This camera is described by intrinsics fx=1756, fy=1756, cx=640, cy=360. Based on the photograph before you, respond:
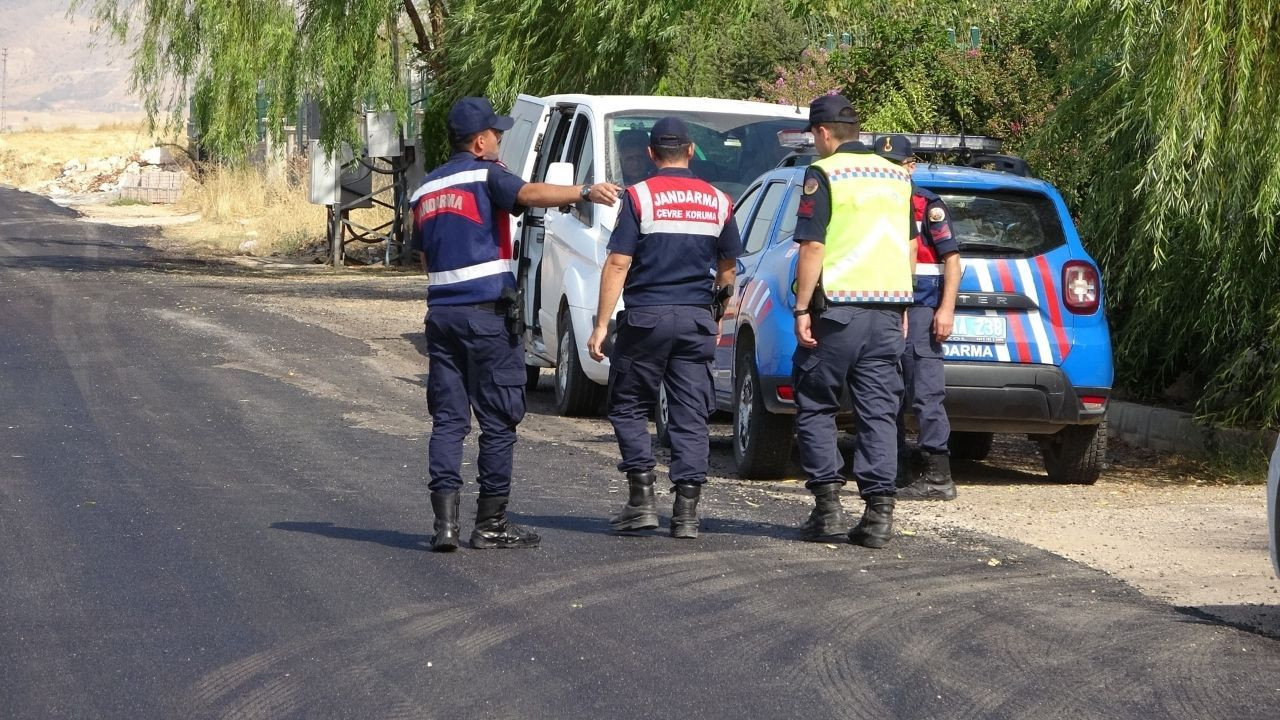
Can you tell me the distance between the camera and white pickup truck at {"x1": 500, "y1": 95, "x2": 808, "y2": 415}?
1160cm

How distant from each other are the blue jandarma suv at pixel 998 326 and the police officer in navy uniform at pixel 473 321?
2.16 metres

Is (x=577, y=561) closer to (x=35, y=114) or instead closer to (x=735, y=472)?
(x=735, y=472)

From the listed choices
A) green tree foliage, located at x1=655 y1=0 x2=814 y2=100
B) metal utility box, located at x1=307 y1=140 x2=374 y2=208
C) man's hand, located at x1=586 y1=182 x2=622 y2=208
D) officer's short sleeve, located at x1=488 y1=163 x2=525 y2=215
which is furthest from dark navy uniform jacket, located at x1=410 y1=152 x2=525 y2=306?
metal utility box, located at x1=307 y1=140 x2=374 y2=208

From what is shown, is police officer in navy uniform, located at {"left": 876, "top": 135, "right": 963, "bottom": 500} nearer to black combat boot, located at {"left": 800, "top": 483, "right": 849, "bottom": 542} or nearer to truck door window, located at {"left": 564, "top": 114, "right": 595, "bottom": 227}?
black combat boot, located at {"left": 800, "top": 483, "right": 849, "bottom": 542}

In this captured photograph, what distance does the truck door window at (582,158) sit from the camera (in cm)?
1175

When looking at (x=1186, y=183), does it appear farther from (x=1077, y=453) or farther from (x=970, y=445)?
(x=970, y=445)

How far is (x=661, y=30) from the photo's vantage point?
18625 millimetres

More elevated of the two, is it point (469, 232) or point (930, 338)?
point (469, 232)

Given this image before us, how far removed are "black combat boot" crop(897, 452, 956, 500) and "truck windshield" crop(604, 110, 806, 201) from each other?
339 centimetres

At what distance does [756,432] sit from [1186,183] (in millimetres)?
2621

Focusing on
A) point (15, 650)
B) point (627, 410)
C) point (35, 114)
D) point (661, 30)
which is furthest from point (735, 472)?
point (35, 114)

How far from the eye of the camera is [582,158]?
12.2 meters

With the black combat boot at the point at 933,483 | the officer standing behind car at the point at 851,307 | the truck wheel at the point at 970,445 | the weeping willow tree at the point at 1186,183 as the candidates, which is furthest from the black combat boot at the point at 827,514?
the truck wheel at the point at 970,445

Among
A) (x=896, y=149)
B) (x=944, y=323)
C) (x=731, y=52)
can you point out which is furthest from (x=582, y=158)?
(x=731, y=52)
